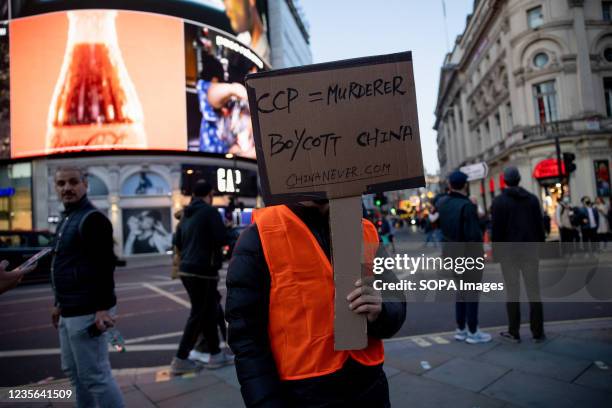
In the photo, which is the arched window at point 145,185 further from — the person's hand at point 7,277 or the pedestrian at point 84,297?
the person's hand at point 7,277

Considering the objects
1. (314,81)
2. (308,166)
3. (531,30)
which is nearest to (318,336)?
Answer: (308,166)

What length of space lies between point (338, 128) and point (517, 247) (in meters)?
3.81

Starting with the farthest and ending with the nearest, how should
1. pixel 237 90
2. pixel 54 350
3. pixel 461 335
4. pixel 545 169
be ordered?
pixel 237 90, pixel 545 169, pixel 54 350, pixel 461 335

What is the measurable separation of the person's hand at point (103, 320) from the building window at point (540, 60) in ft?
103

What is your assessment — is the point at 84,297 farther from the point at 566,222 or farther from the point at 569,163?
the point at 569,163

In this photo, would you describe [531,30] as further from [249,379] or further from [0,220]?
[0,220]

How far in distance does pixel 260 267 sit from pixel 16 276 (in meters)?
1.39

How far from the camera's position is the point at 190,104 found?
3375 cm

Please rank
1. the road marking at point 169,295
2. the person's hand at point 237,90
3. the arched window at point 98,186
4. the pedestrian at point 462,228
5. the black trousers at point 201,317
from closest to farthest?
the black trousers at point 201,317 → the pedestrian at point 462,228 → the road marking at point 169,295 → the arched window at point 98,186 → the person's hand at point 237,90

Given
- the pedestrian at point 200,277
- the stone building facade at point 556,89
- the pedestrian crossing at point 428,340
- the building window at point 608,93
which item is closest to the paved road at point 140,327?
the pedestrian crossing at point 428,340

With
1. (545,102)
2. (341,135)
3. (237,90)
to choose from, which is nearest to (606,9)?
(545,102)

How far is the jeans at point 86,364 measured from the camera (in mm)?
2592

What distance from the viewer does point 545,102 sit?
26.9 meters

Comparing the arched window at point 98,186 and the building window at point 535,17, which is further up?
the building window at point 535,17
